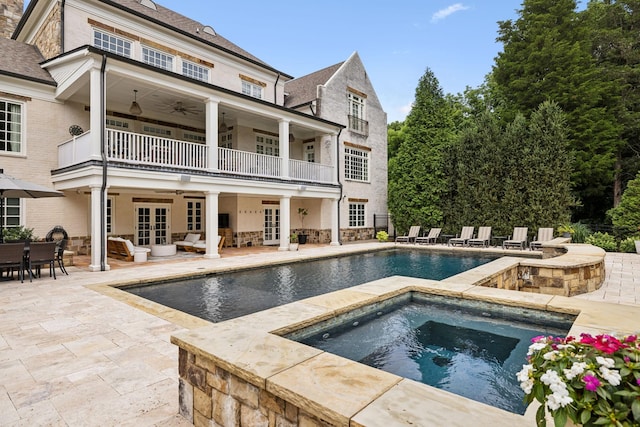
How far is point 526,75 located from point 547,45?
68.4 inches

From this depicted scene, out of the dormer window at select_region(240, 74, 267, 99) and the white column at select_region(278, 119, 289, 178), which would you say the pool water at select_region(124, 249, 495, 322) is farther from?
the dormer window at select_region(240, 74, 267, 99)

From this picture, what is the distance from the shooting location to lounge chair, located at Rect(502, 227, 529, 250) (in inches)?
569

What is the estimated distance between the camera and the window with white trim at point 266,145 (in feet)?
58.6

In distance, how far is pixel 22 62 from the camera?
12141mm

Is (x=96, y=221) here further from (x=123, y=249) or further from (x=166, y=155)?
→ (x=166, y=155)

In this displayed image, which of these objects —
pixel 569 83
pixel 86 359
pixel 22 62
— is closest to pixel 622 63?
pixel 569 83

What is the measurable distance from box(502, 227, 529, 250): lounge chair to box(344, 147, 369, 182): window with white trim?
8.54 meters

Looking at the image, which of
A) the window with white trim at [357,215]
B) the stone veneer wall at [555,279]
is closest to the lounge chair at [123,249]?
the stone veneer wall at [555,279]

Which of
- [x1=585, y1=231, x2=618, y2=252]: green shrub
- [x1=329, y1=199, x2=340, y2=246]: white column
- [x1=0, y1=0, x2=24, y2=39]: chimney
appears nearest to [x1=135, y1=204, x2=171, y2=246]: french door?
[x1=329, y1=199, x2=340, y2=246]: white column

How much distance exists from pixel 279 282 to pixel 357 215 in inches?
485

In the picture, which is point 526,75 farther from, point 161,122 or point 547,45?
point 161,122

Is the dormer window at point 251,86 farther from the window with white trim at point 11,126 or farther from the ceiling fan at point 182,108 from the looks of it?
the window with white trim at point 11,126

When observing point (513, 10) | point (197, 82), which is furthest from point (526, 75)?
point (197, 82)

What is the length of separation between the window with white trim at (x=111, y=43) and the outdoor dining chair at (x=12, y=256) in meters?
8.48
